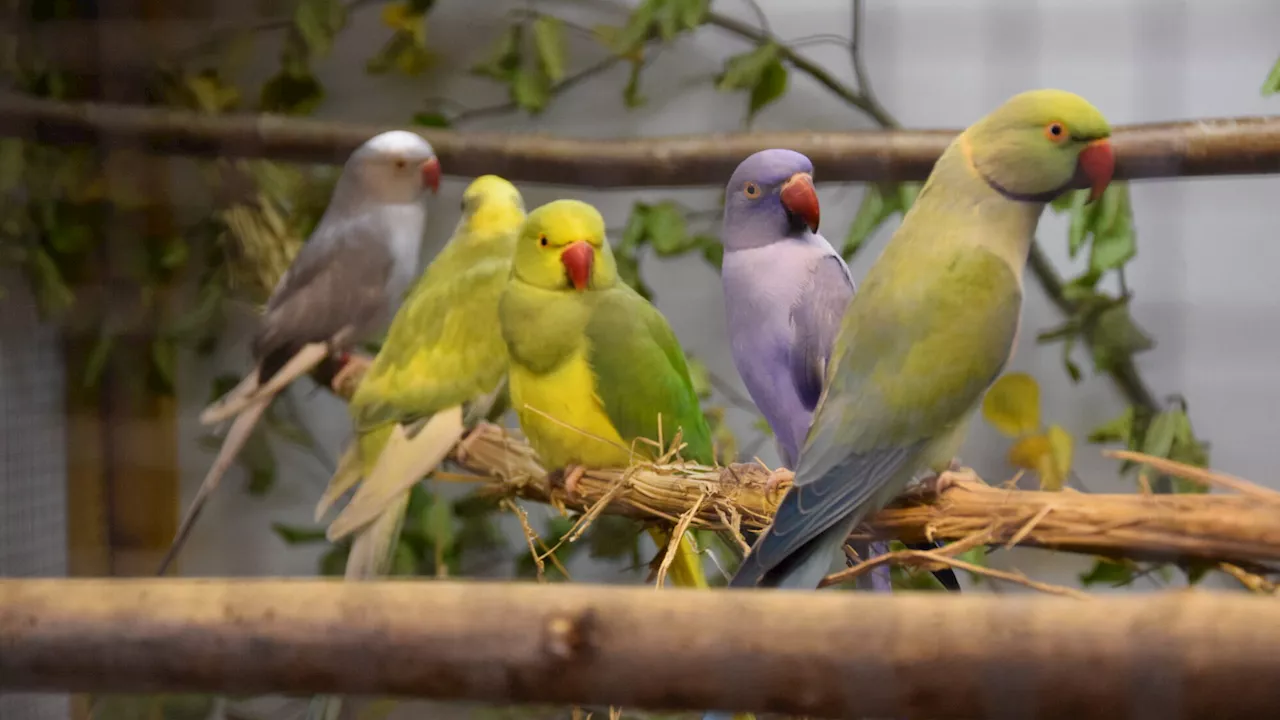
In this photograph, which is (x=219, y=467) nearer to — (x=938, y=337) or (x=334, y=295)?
(x=334, y=295)

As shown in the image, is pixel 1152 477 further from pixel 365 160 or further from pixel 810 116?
pixel 365 160

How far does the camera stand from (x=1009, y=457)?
0.77 m

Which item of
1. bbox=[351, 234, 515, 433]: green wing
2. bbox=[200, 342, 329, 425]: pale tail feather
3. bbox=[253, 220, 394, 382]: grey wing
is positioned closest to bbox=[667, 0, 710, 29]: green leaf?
bbox=[351, 234, 515, 433]: green wing

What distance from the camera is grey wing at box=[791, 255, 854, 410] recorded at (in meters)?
0.73

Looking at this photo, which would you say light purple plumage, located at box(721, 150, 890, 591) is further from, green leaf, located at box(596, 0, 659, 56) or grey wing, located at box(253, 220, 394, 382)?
grey wing, located at box(253, 220, 394, 382)

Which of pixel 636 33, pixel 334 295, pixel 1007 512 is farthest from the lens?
pixel 334 295

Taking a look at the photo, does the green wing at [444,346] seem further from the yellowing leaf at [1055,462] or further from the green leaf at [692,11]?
the yellowing leaf at [1055,462]

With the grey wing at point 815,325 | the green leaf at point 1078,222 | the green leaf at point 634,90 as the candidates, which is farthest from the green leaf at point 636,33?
the green leaf at point 1078,222

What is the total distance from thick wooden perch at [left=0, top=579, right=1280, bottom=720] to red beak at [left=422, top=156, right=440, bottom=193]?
1.49 feet

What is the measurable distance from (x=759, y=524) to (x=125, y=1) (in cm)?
68

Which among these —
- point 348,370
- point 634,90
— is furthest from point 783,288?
point 348,370

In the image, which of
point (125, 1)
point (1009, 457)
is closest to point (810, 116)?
point (1009, 457)

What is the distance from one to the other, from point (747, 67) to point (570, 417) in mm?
310

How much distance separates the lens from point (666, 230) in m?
0.88
